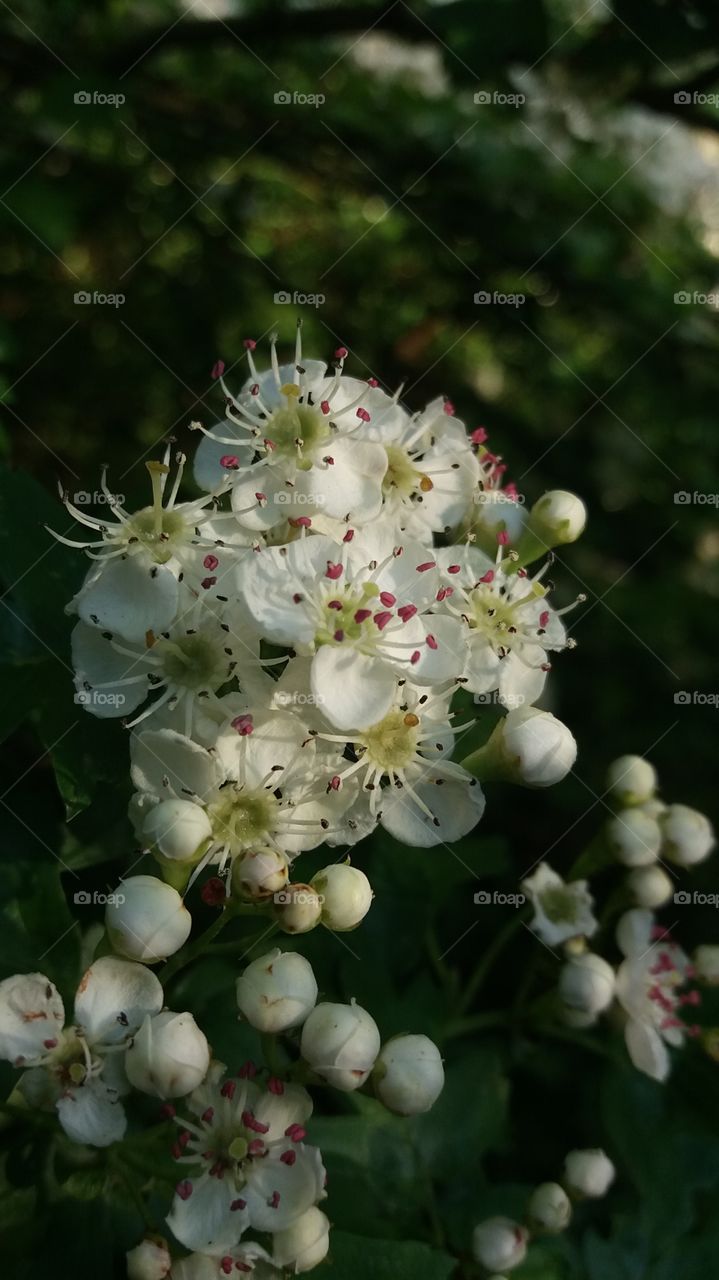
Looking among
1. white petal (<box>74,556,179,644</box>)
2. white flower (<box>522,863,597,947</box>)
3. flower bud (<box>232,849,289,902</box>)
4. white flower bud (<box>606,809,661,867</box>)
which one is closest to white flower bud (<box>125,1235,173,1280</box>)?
flower bud (<box>232,849,289,902</box>)

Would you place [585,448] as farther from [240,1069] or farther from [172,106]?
[240,1069]

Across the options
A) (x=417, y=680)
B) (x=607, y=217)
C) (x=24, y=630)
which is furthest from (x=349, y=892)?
(x=607, y=217)

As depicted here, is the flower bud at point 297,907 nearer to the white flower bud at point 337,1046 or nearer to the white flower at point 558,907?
the white flower bud at point 337,1046

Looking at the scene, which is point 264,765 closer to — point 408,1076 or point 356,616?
point 356,616

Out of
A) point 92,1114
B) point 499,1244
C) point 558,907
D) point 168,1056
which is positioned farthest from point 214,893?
point 558,907

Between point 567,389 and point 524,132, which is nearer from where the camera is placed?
point 524,132

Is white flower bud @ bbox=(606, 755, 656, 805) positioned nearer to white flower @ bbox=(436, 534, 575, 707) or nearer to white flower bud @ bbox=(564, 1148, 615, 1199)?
white flower @ bbox=(436, 534, 575, 707)
